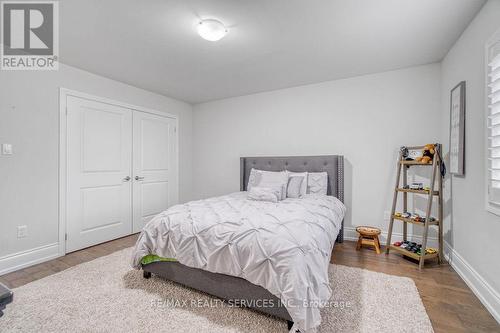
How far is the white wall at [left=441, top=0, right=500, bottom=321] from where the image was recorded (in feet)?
5.71

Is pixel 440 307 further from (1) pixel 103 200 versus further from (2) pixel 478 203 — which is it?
(1) pixel 103 200

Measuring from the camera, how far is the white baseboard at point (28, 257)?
241 centimetres

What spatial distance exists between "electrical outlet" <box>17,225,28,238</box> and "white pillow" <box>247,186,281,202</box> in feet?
8.29

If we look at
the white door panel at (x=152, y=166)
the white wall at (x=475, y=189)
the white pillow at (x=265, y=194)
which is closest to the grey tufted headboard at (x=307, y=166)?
the white pillow at (x=265, y=194)

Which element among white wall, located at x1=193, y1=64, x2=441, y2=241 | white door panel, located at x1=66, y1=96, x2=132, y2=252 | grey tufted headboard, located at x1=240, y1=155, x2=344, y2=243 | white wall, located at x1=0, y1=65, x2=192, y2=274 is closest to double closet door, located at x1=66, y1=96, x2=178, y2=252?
white door panel, located at x1=66, y1=96, x2=132, y2=252

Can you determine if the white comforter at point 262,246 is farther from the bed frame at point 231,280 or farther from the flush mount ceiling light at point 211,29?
the flush mount ceiling light at point 211,29

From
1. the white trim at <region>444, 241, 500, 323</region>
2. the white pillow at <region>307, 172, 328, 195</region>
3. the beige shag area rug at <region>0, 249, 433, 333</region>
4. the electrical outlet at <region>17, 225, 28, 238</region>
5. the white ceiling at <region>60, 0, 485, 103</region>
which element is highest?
the white ceiling at <region>60, 0, 485, 103</region>

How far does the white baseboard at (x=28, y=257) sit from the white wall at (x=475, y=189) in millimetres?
4257

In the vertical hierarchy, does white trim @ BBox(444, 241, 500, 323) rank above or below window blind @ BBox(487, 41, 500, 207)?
below

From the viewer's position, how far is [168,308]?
Answer: 1.77 metres

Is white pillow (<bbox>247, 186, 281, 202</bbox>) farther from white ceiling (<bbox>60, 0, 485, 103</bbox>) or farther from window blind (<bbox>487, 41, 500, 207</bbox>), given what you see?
window blind (<bbox>487, 41, 500, 207</bbox>)

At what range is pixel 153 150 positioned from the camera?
13.2 feet

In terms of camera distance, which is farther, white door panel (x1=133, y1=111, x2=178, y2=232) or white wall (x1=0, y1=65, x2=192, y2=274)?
white door panel (x1=133, y1=111, x2=178, y2=232)

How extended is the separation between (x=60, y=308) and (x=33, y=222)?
1397mm
